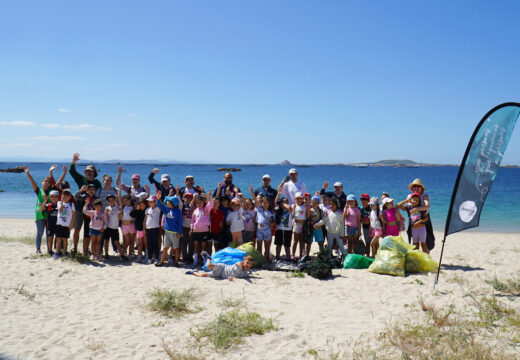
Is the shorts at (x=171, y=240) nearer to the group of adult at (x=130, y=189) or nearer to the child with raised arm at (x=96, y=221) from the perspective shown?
the group of adult at (x=130, y=189)

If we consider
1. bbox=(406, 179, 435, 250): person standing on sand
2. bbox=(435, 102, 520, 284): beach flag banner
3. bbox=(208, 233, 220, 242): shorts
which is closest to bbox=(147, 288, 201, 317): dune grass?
bbox=(208, 233, 220, 242): shorts

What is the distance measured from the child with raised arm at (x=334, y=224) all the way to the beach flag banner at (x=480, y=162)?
265cm

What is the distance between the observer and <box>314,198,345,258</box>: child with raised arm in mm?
8234

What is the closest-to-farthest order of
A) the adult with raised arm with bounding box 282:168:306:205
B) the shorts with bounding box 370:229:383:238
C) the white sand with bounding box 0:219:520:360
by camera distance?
the white sand with bounding box 0:219:520:360
the shorts with bounding box 370:229:383:238
the adult with raised arm with bounding box 282:168:306:205

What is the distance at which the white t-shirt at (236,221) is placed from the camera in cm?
819

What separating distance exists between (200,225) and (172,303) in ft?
8.46

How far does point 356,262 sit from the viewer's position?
7934 millimetres

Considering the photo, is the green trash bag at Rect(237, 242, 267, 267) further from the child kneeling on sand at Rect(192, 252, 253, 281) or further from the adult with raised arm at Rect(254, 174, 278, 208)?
the adult with raised arm at Rect(254, 174, 278, 208)

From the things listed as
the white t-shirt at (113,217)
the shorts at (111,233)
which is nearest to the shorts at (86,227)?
the shorts at (111,233)

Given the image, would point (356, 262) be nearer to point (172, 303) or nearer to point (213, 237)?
point (213, 237)

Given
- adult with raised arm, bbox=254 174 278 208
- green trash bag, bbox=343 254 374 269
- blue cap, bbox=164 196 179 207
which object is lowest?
green trash bag, bbox=343 254 374 269

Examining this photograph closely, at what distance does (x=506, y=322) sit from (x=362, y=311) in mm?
1937

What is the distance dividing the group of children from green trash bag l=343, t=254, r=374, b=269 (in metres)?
0.48

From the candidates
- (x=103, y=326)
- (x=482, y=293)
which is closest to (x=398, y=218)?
(x=482, y=293)
